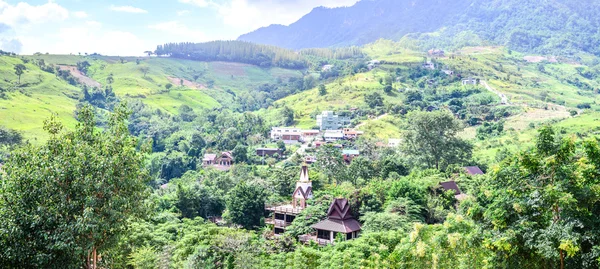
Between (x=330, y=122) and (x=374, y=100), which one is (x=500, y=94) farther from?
(x=330, y=122)

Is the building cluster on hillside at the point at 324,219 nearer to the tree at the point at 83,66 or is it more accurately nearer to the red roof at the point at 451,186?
the red roof at the point at 451,186

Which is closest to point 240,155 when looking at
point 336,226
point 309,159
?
point 309,159

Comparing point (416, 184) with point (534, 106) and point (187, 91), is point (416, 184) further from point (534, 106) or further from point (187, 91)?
point (187, 91)

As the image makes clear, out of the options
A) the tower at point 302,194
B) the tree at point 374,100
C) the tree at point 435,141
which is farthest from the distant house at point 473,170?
the tree at point 374,100

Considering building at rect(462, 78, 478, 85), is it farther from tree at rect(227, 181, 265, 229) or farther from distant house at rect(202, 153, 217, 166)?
tree at rect(227, 181, 265, 229)

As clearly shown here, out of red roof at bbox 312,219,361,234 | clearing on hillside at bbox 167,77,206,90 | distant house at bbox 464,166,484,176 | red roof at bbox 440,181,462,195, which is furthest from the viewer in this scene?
clearing on hillside at bbox 167,77,206,90

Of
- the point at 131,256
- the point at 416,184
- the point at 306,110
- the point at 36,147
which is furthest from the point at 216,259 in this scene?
the point at 306,110

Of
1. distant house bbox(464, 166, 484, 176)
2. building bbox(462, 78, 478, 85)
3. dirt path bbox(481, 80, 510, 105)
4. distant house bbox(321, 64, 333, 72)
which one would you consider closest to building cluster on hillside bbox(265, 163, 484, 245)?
distant house bbox(464, 166, 484, 176)
